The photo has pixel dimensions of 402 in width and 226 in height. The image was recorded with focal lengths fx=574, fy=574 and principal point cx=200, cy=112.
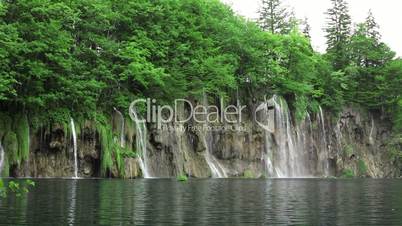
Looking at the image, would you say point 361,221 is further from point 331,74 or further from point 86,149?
point 331,74

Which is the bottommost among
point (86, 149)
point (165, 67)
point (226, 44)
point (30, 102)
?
point (86, 149)

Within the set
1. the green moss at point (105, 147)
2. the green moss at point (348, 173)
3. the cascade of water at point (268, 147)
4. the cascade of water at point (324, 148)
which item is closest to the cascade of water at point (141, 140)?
the green moss at point (105, 147)

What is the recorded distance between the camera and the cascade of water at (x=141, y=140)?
48.3 m

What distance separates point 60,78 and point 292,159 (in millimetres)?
29794

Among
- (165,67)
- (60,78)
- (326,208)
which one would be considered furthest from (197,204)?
(165,67)

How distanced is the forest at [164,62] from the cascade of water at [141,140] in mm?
1347

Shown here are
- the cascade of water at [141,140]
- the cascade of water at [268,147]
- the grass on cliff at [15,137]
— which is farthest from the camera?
the cascade of water at [268,147]

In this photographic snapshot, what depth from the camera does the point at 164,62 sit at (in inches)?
2087

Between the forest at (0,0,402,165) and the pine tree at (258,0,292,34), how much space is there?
0.81 ft

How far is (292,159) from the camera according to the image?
206ft

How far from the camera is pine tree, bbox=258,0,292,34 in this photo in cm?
8112

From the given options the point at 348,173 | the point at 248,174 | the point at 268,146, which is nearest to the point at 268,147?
the point at 268,146

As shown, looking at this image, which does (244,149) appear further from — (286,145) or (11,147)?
(11,147)

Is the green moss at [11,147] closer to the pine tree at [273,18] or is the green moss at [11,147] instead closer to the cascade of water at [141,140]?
the cascade of water at [141,140]
